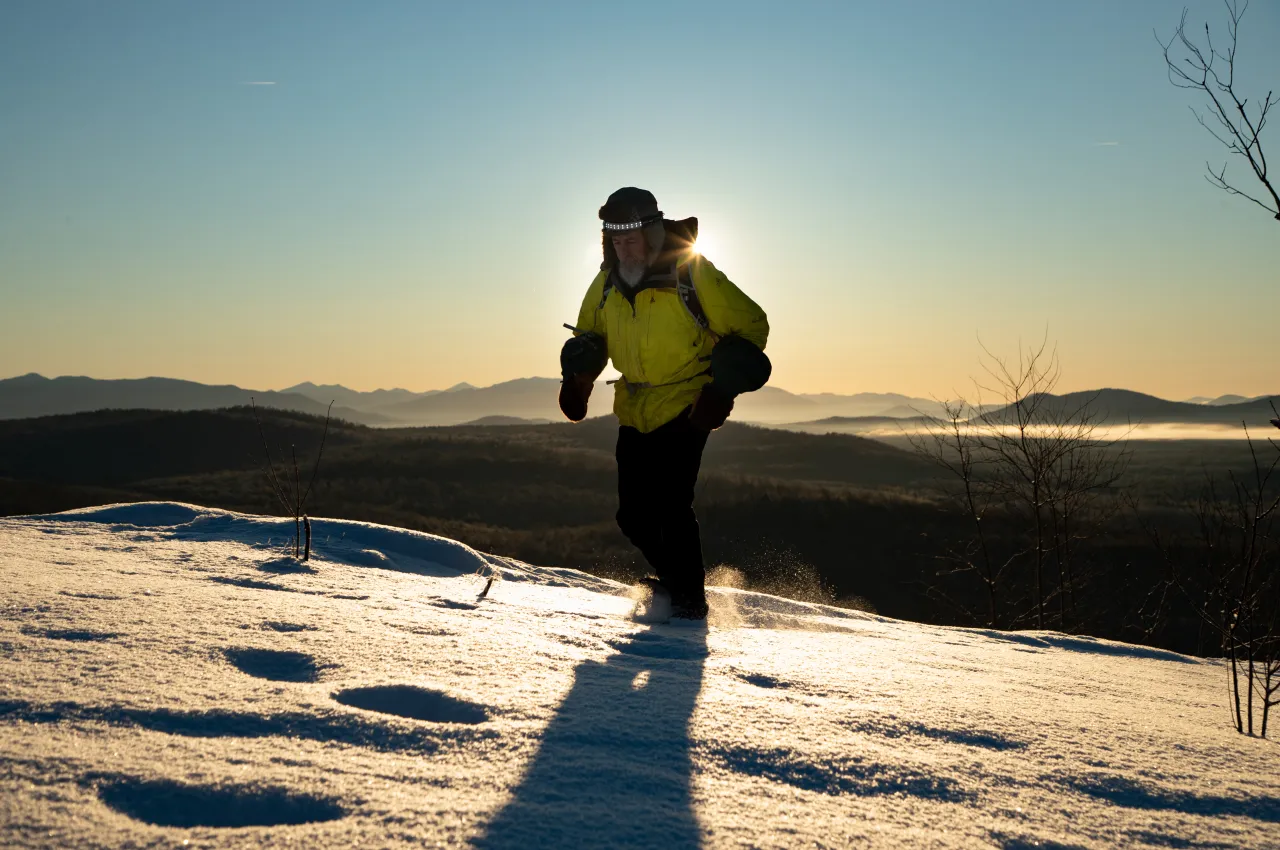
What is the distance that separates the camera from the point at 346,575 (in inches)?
142

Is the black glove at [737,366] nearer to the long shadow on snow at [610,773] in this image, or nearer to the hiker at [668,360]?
the hiker at [668,360]

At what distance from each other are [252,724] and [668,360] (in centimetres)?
242

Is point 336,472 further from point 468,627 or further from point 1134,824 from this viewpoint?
point 1134,824

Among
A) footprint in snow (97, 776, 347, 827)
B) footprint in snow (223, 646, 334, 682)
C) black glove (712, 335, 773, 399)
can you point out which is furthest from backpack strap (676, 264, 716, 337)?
footprint in snow (97, 776, 347, 827)

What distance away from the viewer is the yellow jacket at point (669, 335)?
3.57 m

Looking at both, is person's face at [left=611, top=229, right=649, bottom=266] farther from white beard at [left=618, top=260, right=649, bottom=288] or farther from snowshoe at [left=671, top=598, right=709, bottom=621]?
snowshoe at [left=671, top=598, right=709, bottom=621]

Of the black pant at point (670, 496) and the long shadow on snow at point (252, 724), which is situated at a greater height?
the black pant at point (670, 496)

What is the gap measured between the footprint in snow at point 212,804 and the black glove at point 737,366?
249 centimetres

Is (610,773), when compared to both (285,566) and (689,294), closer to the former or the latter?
(689,294)

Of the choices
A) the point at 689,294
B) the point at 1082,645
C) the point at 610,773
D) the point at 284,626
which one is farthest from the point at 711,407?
the point at 1082,645

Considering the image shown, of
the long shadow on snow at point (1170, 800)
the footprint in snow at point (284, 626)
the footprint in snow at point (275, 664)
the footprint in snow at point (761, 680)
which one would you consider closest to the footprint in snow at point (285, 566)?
the footprint in snow at point (284, 626)

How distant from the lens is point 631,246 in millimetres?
3623

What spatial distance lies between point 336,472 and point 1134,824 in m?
23.9

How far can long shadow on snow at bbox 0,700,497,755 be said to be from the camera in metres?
1.47
